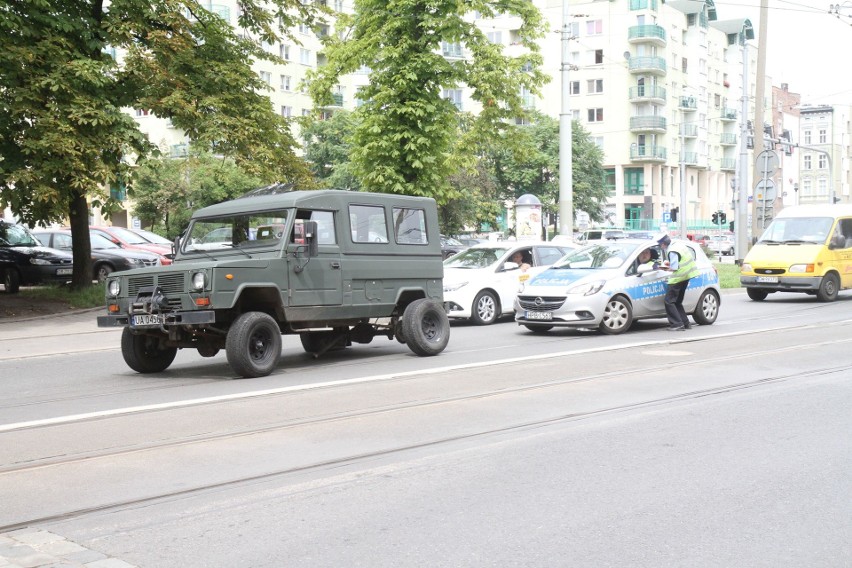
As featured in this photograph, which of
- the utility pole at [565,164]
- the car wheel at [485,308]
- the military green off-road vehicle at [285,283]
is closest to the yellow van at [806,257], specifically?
the utility pole at [565,164]

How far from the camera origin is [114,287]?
1181 cm


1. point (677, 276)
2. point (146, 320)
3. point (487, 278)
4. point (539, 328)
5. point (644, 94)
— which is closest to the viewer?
point (146, 320)

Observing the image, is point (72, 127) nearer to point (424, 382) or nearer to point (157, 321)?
point (157, 321)

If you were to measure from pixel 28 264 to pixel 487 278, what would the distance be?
1460cm

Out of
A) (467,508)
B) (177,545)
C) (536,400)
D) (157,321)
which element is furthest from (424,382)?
(177,545)

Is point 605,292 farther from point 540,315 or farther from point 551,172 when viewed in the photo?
point 551,172

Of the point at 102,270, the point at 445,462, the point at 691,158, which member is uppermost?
the point at 691,158

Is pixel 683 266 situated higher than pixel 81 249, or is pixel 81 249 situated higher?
pixel 81 249

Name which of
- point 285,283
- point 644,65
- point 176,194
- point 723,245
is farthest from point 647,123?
point 285,283

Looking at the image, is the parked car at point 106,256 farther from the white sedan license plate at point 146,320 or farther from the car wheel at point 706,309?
the white sedan license plate at point 146,320

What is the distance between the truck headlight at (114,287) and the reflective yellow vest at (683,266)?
29.5ft

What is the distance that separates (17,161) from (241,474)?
639 inches

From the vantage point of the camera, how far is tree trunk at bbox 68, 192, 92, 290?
24047mm

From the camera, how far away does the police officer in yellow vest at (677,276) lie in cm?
1645
